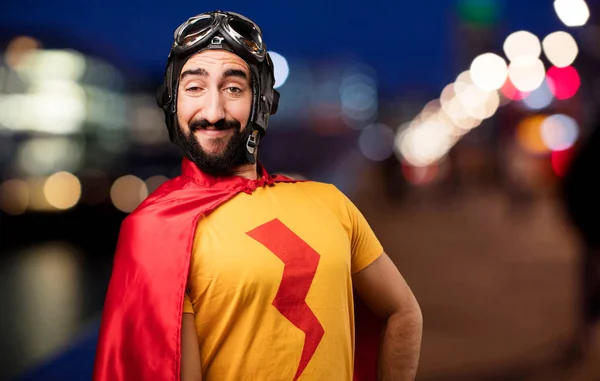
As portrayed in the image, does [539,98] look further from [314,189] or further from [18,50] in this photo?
[314,189]

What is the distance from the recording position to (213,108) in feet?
9.75

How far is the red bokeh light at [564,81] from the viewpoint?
130 feet

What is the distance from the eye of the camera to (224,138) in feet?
9.95

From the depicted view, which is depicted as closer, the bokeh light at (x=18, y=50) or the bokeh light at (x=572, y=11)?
the bokeh light at (x=572, y=11)

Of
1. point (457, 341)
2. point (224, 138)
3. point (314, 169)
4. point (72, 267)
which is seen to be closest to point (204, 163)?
point (224, 138)

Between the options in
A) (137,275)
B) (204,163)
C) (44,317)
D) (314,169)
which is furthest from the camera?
(314,169)

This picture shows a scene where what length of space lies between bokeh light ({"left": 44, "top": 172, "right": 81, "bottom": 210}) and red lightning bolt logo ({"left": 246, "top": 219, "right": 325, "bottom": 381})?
2320 centimetres

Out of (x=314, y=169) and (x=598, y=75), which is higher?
(x=598, y=75)

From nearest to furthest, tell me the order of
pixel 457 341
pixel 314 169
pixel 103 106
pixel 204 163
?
pixel 204 163 → pixel 457 341 → pixel 103 106 → pixel 314 169

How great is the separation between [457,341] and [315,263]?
20.8 feet

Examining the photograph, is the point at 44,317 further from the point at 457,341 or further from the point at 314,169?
the point at 314,169

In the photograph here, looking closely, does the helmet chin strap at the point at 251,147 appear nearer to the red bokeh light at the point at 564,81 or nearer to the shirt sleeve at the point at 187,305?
the shirt sleeve at the point at 187,305

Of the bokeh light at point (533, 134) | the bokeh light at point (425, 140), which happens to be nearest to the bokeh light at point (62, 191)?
the bokeh light at point (533, 134)

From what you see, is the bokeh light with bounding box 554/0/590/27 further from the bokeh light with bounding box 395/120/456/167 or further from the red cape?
the bokeh light with bounding box 395/120/456/167
